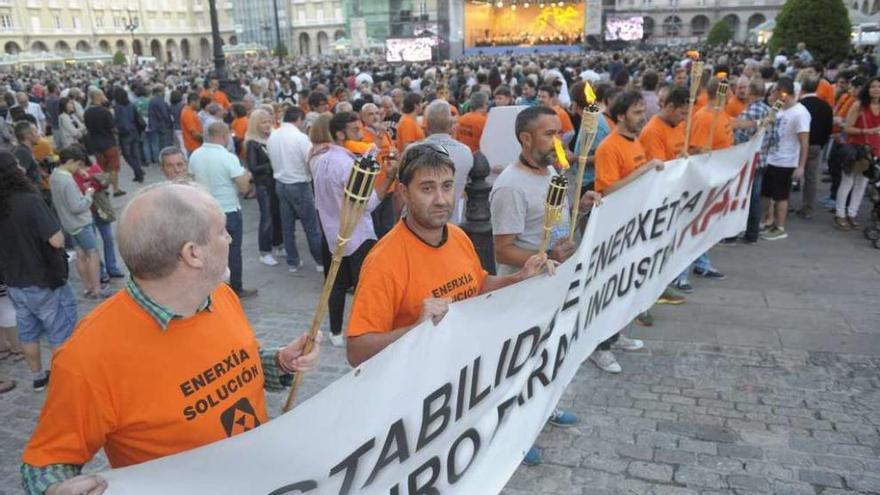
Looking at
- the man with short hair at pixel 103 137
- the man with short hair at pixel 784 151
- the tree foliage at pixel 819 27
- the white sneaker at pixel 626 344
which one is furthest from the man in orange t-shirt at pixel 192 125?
the tree foliage at pixel 819 27

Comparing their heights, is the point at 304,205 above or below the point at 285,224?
above

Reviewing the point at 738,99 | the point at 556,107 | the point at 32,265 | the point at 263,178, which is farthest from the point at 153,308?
the point at 738,99

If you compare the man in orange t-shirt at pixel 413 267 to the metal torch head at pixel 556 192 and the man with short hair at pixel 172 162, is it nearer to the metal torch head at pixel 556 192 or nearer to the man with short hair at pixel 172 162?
the metal torch head at pixel 556 192

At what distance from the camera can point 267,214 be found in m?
7.91

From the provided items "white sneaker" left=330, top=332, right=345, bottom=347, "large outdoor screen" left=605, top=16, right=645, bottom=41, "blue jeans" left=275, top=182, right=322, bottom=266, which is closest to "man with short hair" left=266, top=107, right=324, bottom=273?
"blue jeans" left=275, top=182, right=322, bottom=266

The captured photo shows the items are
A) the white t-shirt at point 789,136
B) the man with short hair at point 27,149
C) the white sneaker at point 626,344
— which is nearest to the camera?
the white sneaker at point 626,344

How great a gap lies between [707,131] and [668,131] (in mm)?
1010

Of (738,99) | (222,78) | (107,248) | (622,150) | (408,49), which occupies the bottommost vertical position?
(107,248)

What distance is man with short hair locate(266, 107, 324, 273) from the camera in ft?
22.7

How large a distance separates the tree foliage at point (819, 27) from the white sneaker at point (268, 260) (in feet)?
55.7

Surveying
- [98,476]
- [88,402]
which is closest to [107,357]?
[88,402]

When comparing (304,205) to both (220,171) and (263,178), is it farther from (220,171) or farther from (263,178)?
(263,178)

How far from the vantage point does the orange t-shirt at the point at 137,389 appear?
1.72 m

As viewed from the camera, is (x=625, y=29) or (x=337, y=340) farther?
(x=625, y=29)
